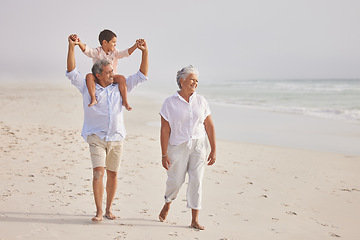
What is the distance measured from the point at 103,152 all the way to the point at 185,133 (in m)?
0.86

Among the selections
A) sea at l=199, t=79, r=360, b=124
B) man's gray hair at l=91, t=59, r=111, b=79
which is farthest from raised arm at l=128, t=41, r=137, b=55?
sea at l=199, t=79, r=360, b=124

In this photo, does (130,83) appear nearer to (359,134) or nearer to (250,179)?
(250,179)

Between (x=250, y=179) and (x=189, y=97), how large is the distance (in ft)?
9.66

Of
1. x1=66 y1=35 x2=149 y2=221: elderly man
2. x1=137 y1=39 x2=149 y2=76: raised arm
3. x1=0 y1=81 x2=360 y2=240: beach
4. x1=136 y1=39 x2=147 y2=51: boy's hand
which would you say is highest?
x1=136 y1=39 x2=147 y2=51: boy's hand

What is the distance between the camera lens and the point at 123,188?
5.44 meters

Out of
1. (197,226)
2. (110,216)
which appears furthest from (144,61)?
(197,226)

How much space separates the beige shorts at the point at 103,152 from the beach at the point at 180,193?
63 centimetres

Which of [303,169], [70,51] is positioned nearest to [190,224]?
[70,51]

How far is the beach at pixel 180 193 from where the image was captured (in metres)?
3.99

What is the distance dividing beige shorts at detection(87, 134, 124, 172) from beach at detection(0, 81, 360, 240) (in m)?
0.63

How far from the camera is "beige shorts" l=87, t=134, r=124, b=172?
3.90m

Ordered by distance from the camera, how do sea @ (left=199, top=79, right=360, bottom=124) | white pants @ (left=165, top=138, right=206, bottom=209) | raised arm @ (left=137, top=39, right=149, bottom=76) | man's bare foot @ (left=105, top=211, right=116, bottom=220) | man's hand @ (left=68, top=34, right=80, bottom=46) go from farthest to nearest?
1. sea @ (left=199, top=79, right=360, bottom=124)
2. man's bare foot @ (left=105, top=211, right=116, bottom=220)
3. raised arm @ (left=137, top=39, right=149, bottom=76)
4. white pants @ (left=165, top=138, right=206, bottom=209)
5. man's hand @ (left=68, top=34, right=80, bottom=46)

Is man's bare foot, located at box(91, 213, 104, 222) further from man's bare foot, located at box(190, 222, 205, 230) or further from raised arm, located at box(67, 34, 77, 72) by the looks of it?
raised arm, located at box(67, 34, 77, 72)

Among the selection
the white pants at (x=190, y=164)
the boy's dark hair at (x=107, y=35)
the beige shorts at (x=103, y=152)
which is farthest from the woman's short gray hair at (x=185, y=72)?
the beige shorts at (x=103, y=152)
